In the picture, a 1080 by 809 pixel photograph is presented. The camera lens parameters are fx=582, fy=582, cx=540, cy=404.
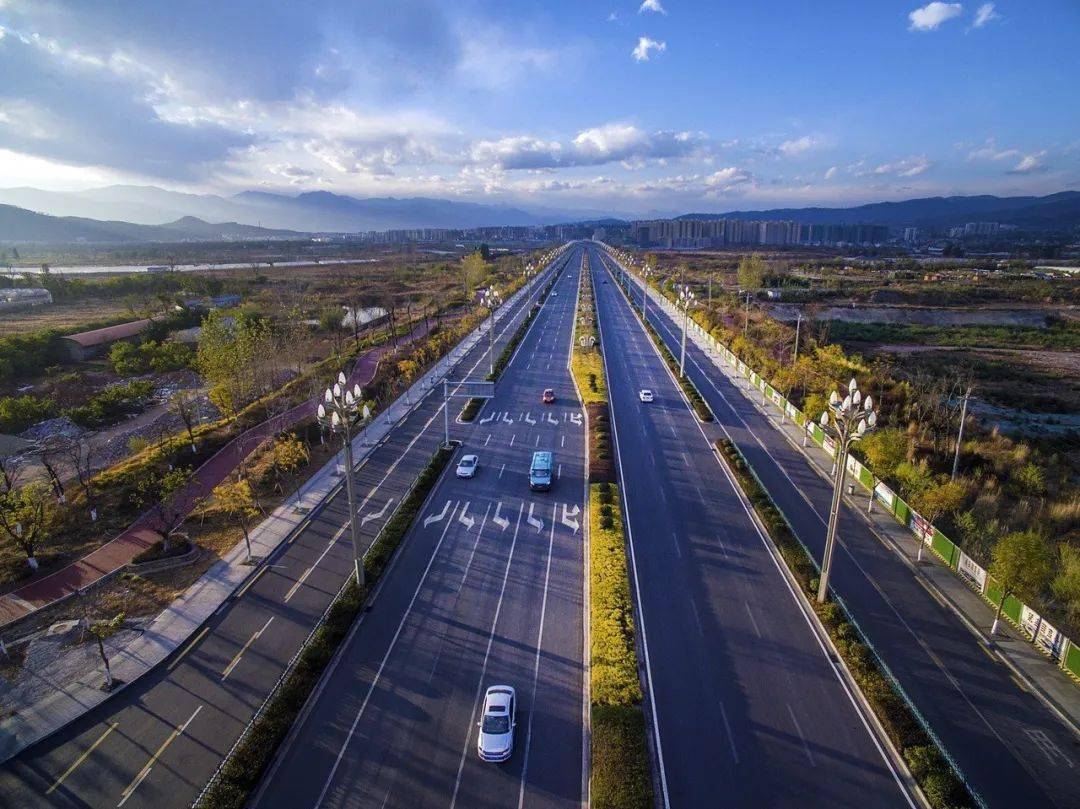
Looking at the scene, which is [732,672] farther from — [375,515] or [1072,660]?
[375,515]

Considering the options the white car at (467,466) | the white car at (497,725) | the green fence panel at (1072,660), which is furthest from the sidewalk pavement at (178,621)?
the green fence panel at (1072,660)

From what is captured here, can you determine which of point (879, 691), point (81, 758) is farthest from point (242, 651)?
point (879, 691)

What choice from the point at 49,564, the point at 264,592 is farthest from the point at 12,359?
the point at 264,592

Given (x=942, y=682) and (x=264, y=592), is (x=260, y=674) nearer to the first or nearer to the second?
(x=264, y=592)

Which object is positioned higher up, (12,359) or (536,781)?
(12,359)

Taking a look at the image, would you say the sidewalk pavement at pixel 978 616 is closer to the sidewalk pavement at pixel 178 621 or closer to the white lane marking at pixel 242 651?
the white lane marking at pixel 242 651
